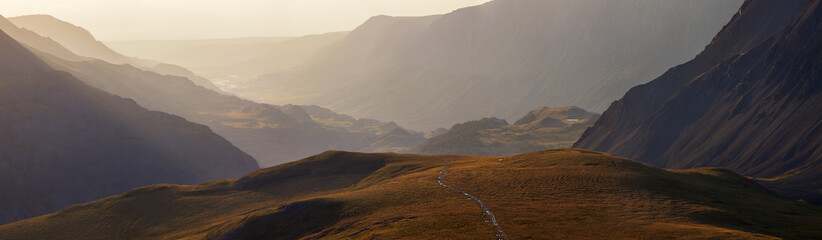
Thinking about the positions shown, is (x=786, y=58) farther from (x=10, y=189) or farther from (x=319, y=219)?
(x=10, y=189)

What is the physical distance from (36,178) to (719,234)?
206 meters

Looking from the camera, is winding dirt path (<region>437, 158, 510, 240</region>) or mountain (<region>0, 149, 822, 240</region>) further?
mountain (<region>0, 149, 822, 240</region>)

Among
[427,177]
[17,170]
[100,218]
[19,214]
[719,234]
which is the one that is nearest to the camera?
[719,234]

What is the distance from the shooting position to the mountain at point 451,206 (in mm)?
63938

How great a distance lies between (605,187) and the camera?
82.5 m

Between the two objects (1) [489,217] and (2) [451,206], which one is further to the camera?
(2) [451,206]

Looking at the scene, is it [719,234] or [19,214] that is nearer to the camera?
[719,234]

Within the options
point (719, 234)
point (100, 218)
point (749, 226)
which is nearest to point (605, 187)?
point (749, 226)

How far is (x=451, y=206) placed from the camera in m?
76.8

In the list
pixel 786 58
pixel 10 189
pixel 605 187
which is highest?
pixel 786 58

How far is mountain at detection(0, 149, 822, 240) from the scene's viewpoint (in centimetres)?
6394

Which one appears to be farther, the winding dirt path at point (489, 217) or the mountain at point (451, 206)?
the mountain at point (451, 206)

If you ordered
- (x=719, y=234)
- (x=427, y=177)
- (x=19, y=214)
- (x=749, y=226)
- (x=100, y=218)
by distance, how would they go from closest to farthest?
(x=719, y=234), (x=749, y=226), (x=427, y=177), (x=100, y=218), (x=19, y=214)

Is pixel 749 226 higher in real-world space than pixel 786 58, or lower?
lower
